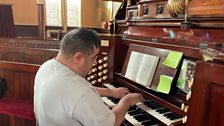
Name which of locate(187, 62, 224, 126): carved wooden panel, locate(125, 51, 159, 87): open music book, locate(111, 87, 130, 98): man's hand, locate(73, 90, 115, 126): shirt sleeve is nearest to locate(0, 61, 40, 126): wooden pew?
locate(111, 87, 130, 98): man's hand

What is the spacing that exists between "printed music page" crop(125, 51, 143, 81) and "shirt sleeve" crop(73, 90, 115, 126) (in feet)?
2.18

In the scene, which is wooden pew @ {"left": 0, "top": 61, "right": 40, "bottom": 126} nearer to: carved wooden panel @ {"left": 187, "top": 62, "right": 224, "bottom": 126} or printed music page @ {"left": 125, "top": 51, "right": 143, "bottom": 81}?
printed music page @ {"left": 125, "top": 51, "right": 143, "bottom": 81}

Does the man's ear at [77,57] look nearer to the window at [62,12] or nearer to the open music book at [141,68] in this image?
the open music book at [141,68]

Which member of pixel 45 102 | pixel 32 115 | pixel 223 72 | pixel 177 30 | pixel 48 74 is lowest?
pixel 32 115

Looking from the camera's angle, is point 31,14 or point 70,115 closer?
point 70,115

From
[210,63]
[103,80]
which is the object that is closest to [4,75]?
[103,80]

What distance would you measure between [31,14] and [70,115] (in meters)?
4.64

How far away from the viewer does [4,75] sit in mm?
2818

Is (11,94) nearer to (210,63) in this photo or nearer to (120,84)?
(120,84)

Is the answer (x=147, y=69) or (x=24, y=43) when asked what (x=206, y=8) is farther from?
(x=24, y=43)

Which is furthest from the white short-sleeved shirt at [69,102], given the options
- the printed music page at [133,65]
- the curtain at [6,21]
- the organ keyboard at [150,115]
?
the curtain at [6,21]

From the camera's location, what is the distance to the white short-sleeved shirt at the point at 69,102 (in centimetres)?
113

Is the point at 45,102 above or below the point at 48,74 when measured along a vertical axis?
below

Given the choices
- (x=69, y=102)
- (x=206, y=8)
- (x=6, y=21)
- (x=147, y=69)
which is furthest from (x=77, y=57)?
(x=6, y=21)
